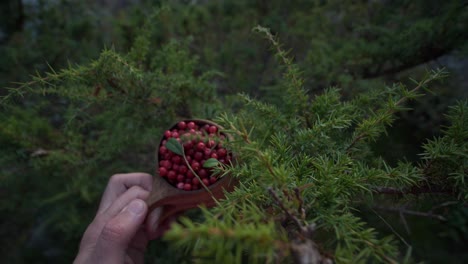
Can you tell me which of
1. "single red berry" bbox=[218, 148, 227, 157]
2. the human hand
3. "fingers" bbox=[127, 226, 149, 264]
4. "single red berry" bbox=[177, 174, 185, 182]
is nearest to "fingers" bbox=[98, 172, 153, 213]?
the human hand

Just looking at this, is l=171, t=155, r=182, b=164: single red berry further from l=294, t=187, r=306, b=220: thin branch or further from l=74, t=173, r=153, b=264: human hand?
l=294, t=187, r=306, b=220: thin branch

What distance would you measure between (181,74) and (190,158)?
0.33 m

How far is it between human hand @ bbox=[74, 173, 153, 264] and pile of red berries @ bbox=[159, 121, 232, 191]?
13cm

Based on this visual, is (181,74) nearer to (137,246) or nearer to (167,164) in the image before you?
(167,164)

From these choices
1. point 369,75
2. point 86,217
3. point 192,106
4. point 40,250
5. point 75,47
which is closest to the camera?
point 192,106

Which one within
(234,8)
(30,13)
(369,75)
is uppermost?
(30,13)

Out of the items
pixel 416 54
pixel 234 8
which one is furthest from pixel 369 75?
pixel 234 8

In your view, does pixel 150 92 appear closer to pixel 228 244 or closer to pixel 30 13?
pixel 228 244

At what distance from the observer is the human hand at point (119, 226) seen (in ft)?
2.66

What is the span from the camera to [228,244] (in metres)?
0.33

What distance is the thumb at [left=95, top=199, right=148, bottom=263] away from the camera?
806 millimetres

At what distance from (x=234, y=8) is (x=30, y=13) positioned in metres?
1.14

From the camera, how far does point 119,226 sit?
0.83 metres

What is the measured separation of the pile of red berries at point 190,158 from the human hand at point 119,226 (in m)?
0.13
